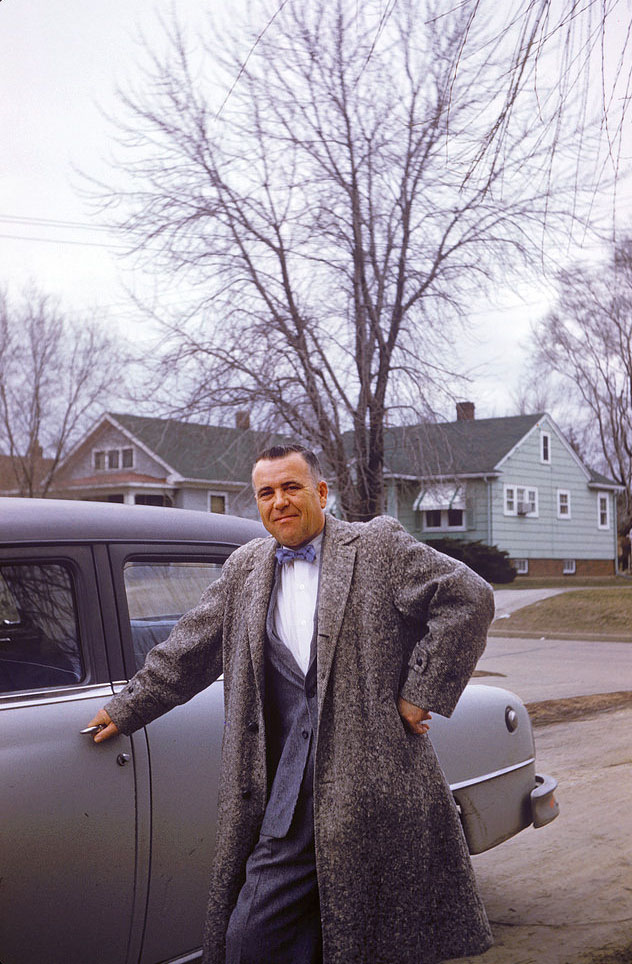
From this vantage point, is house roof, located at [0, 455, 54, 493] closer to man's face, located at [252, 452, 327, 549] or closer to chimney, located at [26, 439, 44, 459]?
chimney, located at [26, 439, 44, 459]

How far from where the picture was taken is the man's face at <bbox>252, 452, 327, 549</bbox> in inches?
117

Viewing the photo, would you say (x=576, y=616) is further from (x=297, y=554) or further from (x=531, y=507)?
(x=297, y=554)

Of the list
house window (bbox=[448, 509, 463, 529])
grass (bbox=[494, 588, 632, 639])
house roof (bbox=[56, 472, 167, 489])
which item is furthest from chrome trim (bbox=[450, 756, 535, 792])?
house window (bbox=[448, 509, 463, 529])

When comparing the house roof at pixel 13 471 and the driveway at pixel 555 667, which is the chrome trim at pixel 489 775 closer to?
the driveway at pixel 555 667

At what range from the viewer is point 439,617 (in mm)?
2766

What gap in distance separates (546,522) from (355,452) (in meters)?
28.0

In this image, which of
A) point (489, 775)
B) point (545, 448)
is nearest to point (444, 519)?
point (545, 448)

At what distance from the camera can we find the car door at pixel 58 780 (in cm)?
286

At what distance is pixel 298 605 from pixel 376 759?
1.54ft

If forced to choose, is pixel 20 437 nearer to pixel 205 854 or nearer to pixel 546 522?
pixel 546 522

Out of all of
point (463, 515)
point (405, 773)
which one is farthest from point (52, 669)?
point (463, 515)

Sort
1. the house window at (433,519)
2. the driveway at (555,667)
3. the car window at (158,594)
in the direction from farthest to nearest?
the house window at (433,519) → the driveway at (555,667) → the car window at (158,594)

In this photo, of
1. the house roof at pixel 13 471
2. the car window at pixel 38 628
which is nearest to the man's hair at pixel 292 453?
the car window at pixel 38 628

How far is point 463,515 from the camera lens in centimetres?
3856
